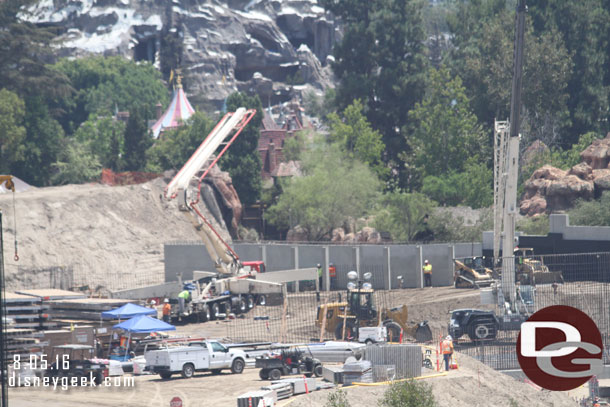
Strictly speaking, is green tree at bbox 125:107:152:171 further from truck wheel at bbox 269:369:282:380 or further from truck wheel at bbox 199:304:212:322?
truck wheel at bbox 269:369:282:380

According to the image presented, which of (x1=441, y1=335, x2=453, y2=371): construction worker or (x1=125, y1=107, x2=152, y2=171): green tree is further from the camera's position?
(x1=125, y1=107, x2=152, y2=171): green tree

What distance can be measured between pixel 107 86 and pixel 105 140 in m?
45.0

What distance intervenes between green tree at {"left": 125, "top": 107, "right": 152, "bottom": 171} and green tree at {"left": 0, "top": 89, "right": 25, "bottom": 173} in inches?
445

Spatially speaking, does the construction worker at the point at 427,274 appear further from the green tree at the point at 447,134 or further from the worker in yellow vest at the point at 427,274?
the green tree at the point at 447,134

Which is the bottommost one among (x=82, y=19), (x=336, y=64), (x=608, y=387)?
(x=608, y=387)

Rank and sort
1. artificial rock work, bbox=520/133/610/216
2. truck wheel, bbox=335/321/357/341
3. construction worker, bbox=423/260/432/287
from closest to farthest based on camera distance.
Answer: truck wheel, bbox=335/321/357/341 → construction worker, bbox=423/260/432/287 → artificial rock work, bbox=520/133/610/216

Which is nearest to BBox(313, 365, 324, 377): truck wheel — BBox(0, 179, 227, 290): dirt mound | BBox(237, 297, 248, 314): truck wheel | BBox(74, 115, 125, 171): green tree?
BBox(237, 297, 248, 314): truck wheel

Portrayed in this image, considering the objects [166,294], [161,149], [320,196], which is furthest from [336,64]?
[166,294]

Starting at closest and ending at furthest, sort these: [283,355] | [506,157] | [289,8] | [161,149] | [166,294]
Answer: [283,355] → [506,157] → [166,294] → [161,149] → [289,8]

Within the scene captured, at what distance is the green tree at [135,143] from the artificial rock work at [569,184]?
40.7 metres

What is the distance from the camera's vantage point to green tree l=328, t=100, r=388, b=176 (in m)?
89.2

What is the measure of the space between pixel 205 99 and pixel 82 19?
2650cm

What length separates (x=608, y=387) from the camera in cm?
3503

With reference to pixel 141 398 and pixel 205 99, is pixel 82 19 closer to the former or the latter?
pixel 205 99
